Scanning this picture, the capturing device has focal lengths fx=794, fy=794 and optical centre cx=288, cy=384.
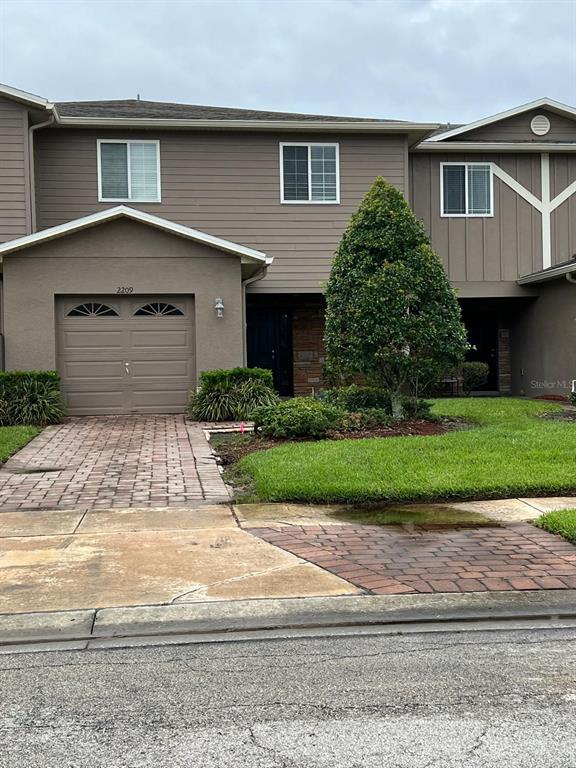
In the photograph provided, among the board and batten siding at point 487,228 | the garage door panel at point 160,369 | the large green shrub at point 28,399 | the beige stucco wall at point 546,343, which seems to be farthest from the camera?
the board and batten siding at point 487,228

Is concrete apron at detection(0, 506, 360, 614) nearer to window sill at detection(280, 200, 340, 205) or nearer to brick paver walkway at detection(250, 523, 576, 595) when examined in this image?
brick paver walkway at detection(250, 523, 576, 595)

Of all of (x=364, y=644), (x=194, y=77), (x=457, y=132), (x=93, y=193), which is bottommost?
(x=364, y=644)

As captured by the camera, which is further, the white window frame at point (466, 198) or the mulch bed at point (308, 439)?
the white window frame at point (466, 198)

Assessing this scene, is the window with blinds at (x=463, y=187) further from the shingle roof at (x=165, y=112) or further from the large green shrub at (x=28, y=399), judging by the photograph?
the large green shrub at (x=28, y=399)

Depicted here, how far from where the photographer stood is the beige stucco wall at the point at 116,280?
620 inches

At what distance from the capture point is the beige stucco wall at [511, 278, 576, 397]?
742 inches

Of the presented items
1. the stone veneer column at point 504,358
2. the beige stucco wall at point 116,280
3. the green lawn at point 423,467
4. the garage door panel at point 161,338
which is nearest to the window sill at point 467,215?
the stone veneer column at point 504,358

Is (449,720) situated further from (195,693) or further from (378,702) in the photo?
(195,693)

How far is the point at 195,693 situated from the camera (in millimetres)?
3969

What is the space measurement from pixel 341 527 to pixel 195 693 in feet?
11.3

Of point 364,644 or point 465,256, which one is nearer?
point 364,644

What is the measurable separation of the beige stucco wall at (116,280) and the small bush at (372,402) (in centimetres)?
301

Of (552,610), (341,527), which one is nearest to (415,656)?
(552,610)

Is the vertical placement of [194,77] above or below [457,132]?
above
